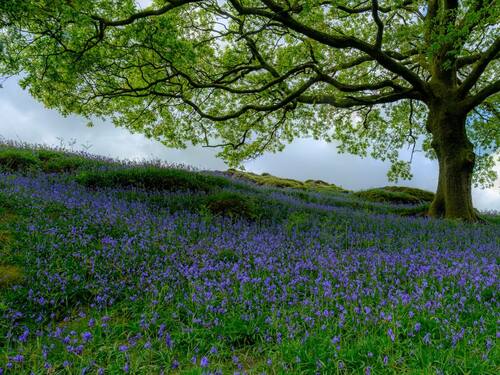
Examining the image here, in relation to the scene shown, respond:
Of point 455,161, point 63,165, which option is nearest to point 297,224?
point 455,161

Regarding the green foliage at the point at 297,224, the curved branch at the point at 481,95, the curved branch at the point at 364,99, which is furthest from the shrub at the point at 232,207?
the curved branch at the point at 481,95

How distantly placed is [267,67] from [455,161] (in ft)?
25.5

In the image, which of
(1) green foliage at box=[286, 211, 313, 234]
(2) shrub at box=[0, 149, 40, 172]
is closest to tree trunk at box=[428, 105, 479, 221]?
(1) green foliage at box=[286, 211, 313, 234]

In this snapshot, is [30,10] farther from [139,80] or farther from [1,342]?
[1,342]

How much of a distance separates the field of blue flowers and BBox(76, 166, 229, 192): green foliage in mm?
4249

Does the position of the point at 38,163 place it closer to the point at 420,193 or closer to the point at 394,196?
the point at 394,196

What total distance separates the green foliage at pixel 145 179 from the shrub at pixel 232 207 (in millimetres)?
2585

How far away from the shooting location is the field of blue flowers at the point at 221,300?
3.71 metres

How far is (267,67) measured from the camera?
49.1 feet

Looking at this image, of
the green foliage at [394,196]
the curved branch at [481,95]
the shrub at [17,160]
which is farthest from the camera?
the green foliage at [394,196]

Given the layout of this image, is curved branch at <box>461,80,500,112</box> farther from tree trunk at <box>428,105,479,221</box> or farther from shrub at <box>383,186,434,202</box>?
shrub at <box>383,186,434,202</box>

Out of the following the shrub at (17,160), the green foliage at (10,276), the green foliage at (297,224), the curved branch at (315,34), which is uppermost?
the curved branch at (315,34)

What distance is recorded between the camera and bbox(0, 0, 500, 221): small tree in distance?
10906mm

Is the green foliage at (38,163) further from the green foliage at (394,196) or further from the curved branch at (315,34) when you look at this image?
the green foliage at (394,196)
